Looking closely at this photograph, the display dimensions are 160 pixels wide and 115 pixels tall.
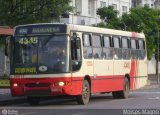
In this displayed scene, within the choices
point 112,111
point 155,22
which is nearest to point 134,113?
point 112,111

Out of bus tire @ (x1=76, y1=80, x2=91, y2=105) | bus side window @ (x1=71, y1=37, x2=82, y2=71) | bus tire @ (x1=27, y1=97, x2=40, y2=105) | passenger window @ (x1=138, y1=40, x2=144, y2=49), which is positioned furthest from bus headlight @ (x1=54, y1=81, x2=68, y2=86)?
passenger window @ (x1=138, y1=40, x2=144, y2=49)

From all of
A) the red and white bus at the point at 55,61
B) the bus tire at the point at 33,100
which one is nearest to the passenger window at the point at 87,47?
the red and white bus at the point at 55,61

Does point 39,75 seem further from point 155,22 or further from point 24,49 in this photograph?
point 155,22

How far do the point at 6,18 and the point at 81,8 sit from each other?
19.1 meters

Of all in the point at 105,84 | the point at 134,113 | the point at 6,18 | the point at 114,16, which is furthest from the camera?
the point at 114,16

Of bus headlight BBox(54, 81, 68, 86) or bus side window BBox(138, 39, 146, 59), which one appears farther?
bus side window BBox(138, 39, 146, 59)

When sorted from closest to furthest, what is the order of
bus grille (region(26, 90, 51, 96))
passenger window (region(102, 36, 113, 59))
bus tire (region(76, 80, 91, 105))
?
bus grille (region(26, 90, 51, 96)) → bus tire (region(76, 80, 91, 105)) → passenger window (region(102, 36, 113, 59))

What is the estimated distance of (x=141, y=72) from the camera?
105ft

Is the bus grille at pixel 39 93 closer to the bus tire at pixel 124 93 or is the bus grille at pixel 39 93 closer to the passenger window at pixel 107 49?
the passenger window at pixel 107 49

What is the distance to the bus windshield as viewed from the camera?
23547 mm

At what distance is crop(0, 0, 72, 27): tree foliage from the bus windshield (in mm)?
16338

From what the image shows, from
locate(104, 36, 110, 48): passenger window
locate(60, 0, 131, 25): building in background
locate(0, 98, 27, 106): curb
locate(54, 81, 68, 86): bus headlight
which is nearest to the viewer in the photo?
locate(54, 81, 68, 86): bus headlight

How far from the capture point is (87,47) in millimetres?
25328

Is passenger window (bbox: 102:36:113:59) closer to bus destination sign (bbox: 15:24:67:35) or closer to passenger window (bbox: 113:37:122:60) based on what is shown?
passenger window (bbox: 113:37:122:60)
